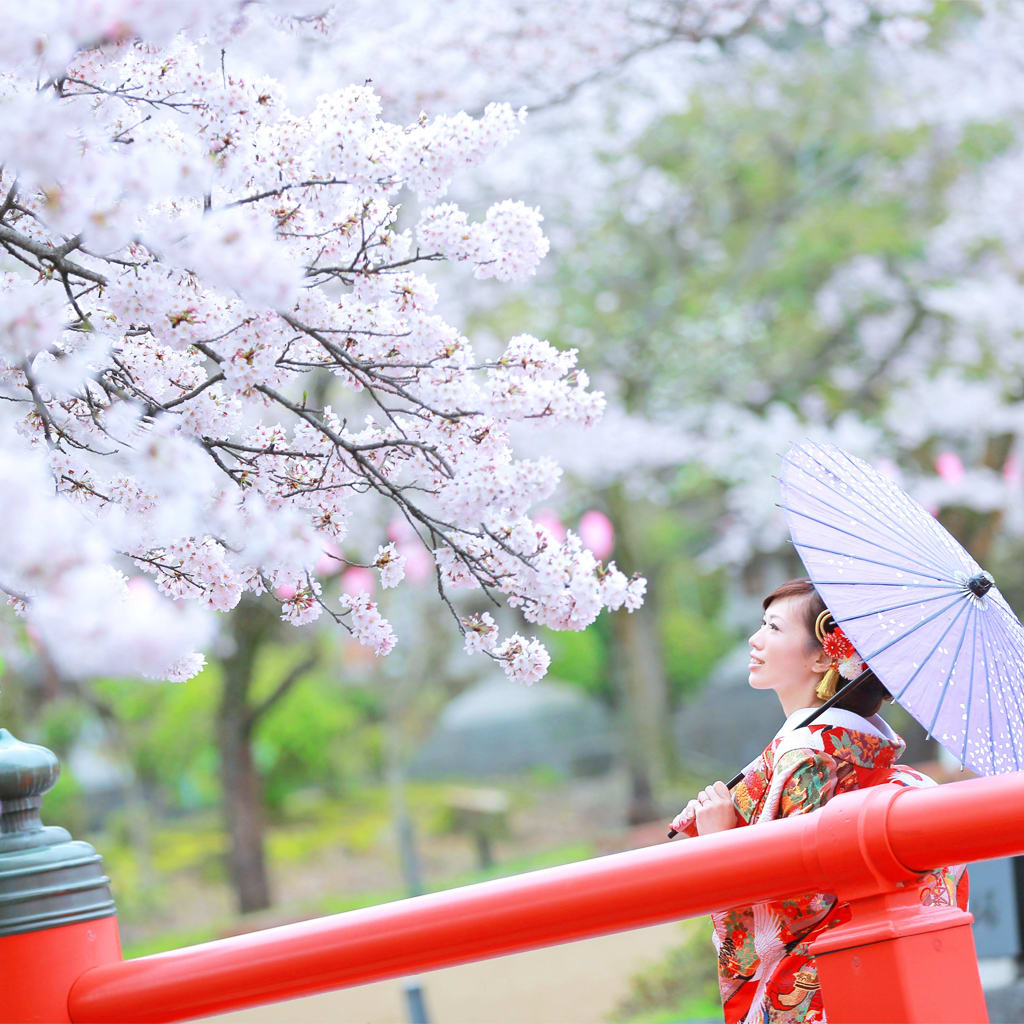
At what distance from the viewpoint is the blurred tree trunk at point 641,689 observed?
36.6ft

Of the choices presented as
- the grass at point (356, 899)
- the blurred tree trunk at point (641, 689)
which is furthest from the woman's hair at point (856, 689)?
the blurred tree trunk at point (641, 689)

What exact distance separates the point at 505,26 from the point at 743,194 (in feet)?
19.8

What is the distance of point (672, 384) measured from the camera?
10734 millimetres

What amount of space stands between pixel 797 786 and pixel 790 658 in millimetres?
348

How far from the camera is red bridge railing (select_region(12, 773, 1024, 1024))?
1.62 metres

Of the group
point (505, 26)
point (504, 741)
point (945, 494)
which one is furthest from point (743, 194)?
point (504, 741)

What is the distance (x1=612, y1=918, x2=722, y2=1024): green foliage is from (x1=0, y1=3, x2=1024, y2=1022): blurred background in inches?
130

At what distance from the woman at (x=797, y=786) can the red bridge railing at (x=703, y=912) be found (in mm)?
287

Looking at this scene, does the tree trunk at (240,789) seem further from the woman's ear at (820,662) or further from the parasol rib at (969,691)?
the parasol rib at (969,691)

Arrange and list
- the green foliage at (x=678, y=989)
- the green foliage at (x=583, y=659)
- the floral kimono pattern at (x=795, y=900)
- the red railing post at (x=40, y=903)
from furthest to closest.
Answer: the green foliage at (x=583, y=659)
the green foliage at (x=678, y=989)
the floral kimono pattern at (x=795, y=900)
the red railing post at (x=40, y=903)

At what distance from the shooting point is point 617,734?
14531mm

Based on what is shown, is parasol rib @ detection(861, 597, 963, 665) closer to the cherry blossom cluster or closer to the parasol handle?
the parasol handle

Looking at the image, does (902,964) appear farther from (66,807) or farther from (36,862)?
(66,807)

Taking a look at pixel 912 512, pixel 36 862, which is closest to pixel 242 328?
pixel 36 862
